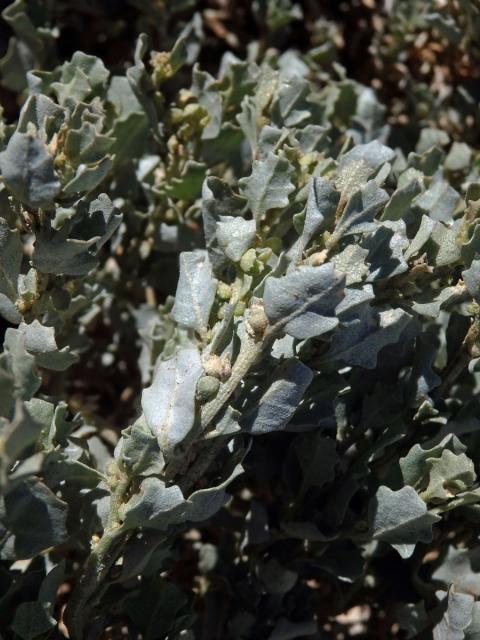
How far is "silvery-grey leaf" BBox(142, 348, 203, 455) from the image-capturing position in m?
1.09

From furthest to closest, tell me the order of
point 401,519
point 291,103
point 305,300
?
point 291,103, point 401,519, point 305,300

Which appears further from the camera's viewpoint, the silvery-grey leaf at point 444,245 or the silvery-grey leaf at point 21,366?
the silvery-grey leaf at point 444,245

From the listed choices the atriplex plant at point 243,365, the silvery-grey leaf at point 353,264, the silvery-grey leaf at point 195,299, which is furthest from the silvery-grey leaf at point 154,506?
the silvery-grey leaf at point 353,264

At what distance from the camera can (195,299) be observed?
1.26 metres

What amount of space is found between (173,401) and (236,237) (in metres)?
0.26

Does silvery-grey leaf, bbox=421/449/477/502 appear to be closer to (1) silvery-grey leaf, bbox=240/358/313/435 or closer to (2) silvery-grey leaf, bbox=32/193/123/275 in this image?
(1) silvery-grey leaf, bbox=240/358/313/435

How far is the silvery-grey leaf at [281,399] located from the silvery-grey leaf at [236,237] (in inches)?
6.8

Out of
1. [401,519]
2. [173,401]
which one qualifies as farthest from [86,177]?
[401,519]

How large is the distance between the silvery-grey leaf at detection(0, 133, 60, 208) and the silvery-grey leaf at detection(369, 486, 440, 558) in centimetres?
63

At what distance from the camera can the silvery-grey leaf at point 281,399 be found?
115cm

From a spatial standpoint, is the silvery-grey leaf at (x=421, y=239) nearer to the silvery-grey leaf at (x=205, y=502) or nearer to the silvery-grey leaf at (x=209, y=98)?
the silvery-grey leaf at (x=205, y=502)

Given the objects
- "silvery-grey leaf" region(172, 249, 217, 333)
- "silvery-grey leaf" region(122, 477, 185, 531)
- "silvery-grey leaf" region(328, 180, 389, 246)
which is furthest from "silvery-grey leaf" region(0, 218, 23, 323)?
"silvery-grey leaf" region(328, 180, 389, 246)

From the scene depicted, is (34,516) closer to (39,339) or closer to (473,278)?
(39,339)

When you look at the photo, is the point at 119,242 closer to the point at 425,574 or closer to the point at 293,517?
the point at 293,517
